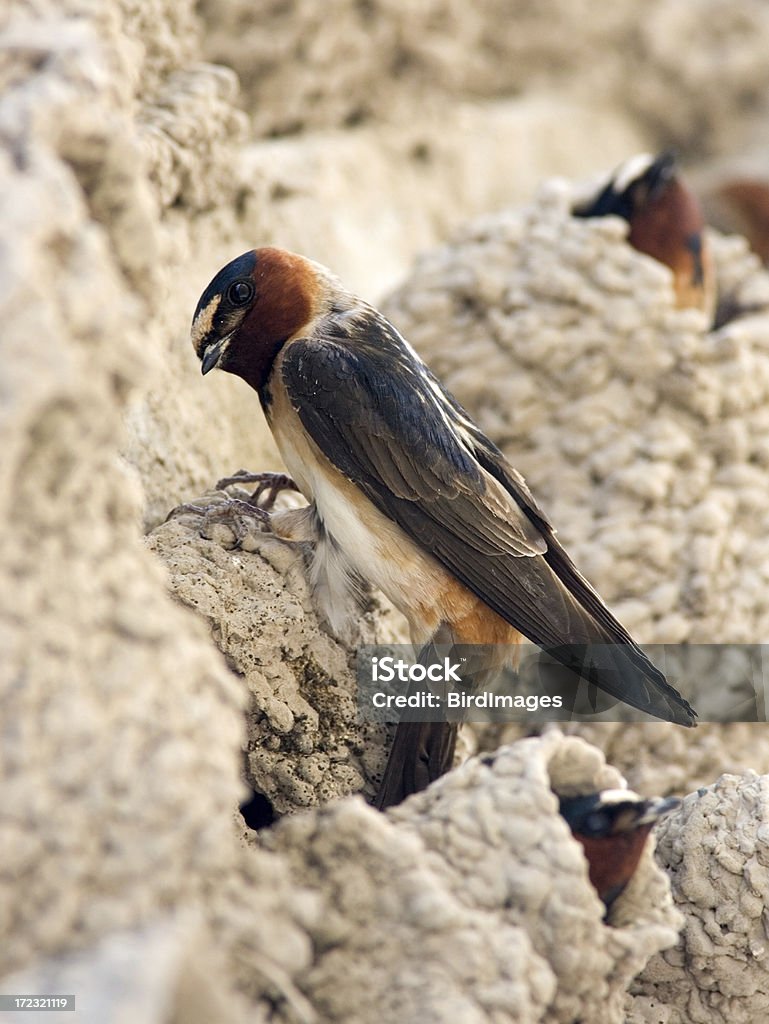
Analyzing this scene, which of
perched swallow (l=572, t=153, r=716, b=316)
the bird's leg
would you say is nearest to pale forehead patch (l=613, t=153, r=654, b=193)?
perched swallow (l=572, t=153, r=716, b=316)

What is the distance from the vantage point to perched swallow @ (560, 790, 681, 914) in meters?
2.03

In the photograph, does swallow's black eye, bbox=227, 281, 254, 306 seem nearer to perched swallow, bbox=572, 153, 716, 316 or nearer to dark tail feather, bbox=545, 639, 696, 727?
dark tail feather, bbox=545, 639, 696, 727

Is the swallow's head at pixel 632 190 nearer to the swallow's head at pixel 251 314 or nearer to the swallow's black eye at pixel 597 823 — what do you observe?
the swallow's head at pixel 251 314

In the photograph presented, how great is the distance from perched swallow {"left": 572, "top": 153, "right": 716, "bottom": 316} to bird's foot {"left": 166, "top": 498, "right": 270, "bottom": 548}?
1680 millimetres

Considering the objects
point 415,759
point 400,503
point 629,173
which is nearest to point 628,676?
point 415,759

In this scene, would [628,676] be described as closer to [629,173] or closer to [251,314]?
[251,314]

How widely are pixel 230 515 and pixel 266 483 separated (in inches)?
8.6

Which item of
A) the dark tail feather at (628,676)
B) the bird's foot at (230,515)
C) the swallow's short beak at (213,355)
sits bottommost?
the dark tail feather at (628,676)

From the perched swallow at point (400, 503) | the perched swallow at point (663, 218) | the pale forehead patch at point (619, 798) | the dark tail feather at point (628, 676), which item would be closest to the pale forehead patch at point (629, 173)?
the perched swallow at point (663, 218)

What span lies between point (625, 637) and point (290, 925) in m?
1.26

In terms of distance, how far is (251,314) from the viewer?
275 centimetres

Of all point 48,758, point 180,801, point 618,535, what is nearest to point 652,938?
point 180,801

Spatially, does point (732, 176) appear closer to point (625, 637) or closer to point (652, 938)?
point (625, 637)

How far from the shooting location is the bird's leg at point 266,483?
9.50 feet
